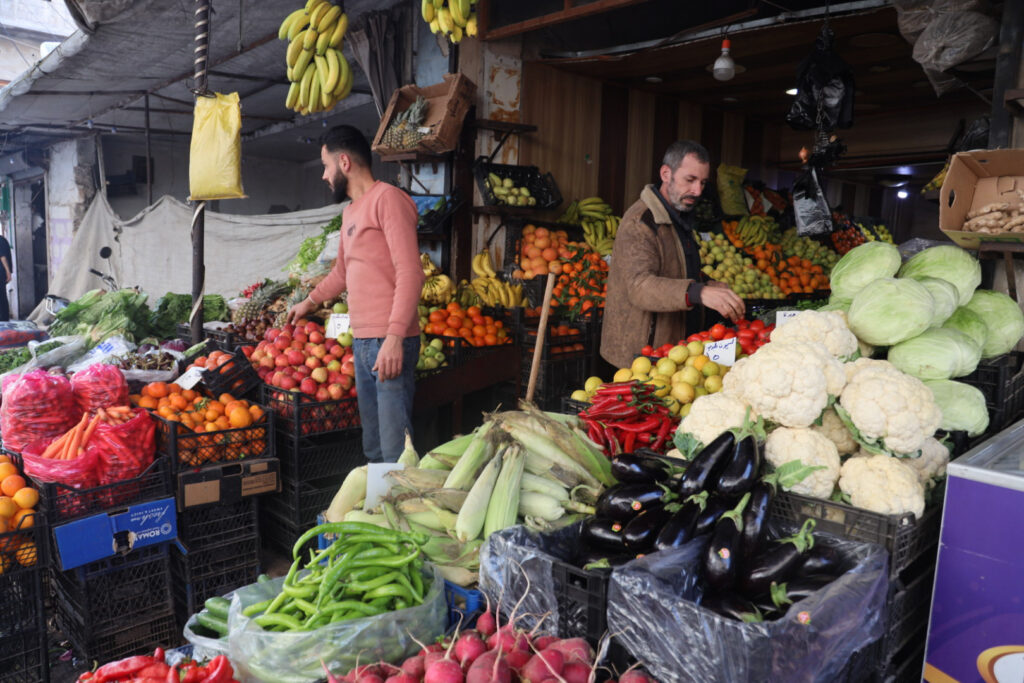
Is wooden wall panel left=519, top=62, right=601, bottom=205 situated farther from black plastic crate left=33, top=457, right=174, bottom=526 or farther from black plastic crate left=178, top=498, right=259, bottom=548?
black plastic crate left=33, top=457, right=174, bottom=526

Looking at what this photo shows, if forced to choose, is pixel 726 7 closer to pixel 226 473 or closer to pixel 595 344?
pixel 595 344

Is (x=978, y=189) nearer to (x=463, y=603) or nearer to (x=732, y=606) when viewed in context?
(x=732, y=606)

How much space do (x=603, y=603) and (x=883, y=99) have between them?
27.9ft

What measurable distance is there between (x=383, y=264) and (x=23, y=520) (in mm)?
1858

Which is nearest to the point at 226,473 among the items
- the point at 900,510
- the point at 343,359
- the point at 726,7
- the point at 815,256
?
the point at 343,359

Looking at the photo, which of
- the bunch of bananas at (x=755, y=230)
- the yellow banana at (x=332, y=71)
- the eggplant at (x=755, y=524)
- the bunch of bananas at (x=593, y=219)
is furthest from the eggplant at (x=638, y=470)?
the bunch of bananas at (x=755, y=230)

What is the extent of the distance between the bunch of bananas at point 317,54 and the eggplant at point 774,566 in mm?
4491

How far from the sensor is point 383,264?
3.51 metres

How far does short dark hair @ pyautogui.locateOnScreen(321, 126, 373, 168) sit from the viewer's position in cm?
354

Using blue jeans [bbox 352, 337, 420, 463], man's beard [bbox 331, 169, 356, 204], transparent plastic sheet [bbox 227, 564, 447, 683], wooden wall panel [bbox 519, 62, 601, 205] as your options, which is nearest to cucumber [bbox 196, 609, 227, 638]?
transparent plastic sheet [bbox 227, 564, 447, 683]

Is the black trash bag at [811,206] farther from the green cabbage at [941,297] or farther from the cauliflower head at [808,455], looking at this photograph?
the cauliflower head at [808,455]

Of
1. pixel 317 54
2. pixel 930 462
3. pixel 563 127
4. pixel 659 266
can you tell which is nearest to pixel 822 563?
pixel 930 462

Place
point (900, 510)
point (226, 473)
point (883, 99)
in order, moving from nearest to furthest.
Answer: point (900, 510), point (226, 473), point (883, 99)

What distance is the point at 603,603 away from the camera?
1.40 metres
